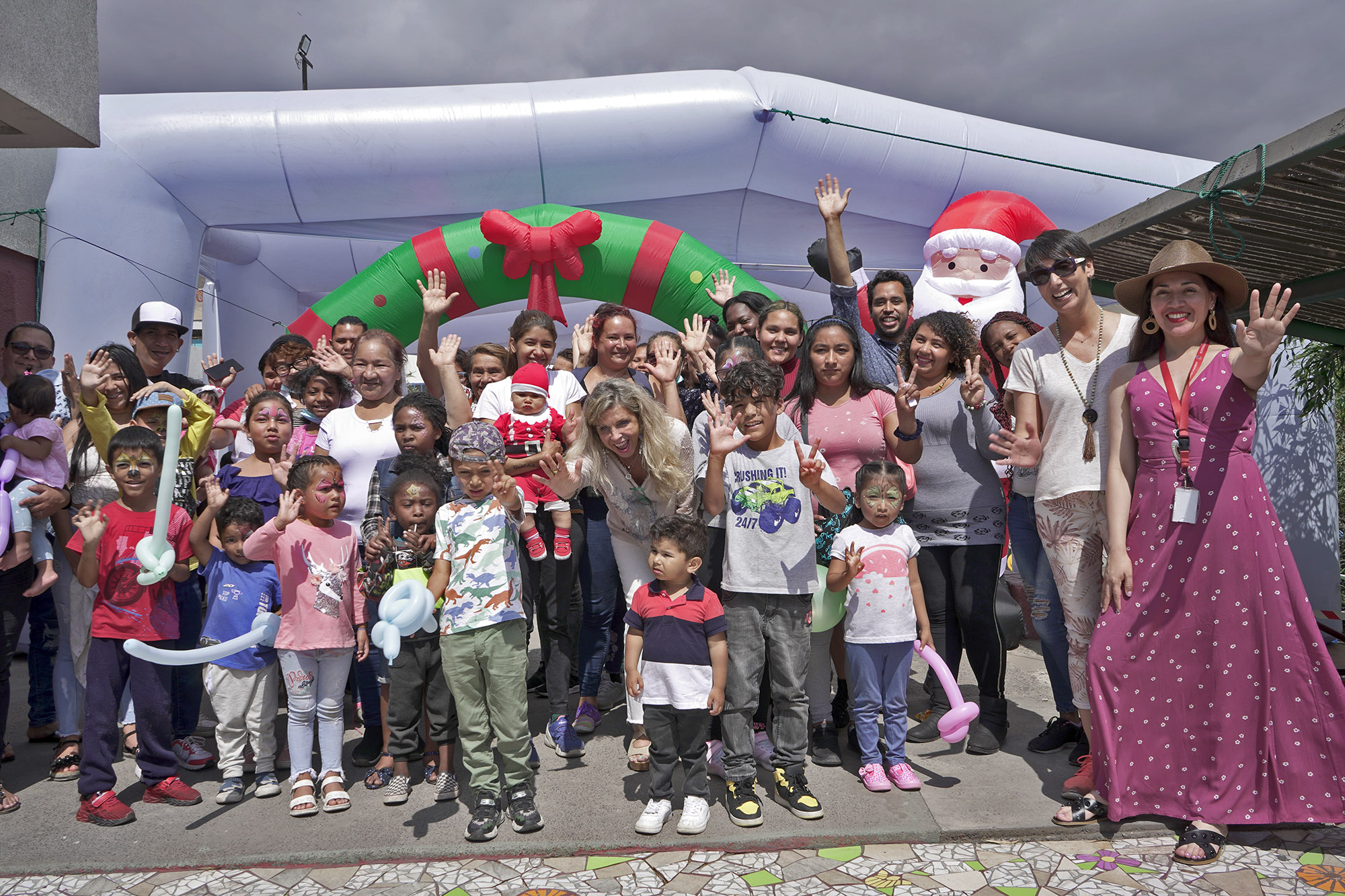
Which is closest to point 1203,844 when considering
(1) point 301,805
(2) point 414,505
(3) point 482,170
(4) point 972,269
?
(2) point 414,505

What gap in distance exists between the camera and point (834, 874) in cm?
263

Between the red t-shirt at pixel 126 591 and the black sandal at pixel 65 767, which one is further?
the black sandal at pixel 65 767

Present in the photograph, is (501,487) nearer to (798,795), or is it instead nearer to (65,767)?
(798,795)

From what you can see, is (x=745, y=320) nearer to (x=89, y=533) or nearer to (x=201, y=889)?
(x=89, y=533)

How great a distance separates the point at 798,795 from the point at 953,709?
68 cm

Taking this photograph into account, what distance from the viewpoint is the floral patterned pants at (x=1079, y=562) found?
3.07m

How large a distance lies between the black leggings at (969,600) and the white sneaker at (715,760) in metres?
1.00

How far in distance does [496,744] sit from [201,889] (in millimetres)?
960

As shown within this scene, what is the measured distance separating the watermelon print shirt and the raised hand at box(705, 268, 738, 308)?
236 centimetres

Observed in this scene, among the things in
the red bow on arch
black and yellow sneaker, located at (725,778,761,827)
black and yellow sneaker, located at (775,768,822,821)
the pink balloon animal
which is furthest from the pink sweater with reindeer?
the red bow on arch

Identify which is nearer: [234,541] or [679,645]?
[679,645]

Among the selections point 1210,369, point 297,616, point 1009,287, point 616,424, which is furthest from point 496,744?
point 1009,287

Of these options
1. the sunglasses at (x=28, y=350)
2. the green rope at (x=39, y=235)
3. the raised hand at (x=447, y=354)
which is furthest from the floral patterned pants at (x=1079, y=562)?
the green rope at (x=39, y=235)

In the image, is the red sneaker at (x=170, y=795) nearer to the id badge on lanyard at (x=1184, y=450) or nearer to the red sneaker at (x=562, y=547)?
the red sneaker at (x=562, y=547)
